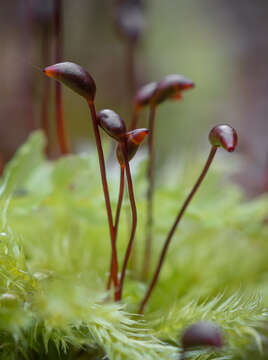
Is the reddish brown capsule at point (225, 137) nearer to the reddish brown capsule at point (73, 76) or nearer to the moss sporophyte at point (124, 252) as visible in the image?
the moss sporophyte at point (124, 252)

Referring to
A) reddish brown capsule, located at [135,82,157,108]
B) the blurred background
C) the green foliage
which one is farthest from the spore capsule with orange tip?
the blurred background

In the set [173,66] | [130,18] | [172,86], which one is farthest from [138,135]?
[173,66]

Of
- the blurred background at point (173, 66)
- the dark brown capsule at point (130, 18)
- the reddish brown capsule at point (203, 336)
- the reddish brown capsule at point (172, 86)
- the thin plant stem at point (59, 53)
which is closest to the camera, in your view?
the reddish brown capsule at point (203, 336)

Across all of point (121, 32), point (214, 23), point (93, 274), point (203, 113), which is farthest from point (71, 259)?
point (214, 23)

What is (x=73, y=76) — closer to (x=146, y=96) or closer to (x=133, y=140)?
(x=133, y=140)

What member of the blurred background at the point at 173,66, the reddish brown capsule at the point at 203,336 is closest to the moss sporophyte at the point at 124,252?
the reddish brown capsule at the point at 203,336

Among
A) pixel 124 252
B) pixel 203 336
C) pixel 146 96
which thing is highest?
pixel 146 96

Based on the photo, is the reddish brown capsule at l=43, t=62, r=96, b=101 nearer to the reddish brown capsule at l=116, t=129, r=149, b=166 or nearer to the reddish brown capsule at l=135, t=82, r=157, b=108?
the reddish brown capsule at l=116, t=129, r=149, b=166
